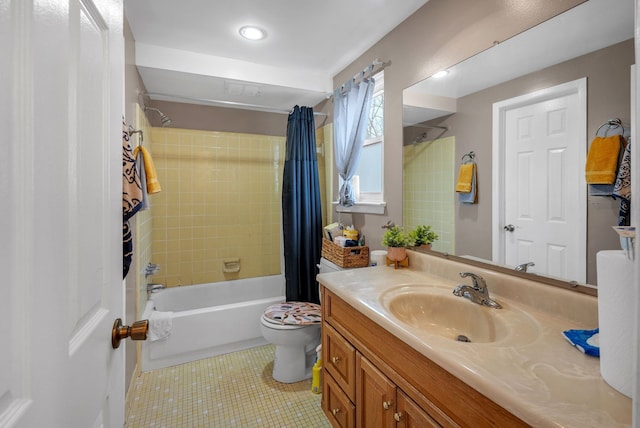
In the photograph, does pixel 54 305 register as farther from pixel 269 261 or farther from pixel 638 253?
pixel 269 261

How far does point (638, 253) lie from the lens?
385 millimetres

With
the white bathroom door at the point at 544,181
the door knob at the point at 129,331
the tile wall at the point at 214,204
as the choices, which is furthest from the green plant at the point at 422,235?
the tile wall at the point at 214,204

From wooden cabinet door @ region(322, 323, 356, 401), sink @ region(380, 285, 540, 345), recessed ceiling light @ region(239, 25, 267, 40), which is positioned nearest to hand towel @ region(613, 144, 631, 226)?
sink @ region(380, 285, 540, 345)

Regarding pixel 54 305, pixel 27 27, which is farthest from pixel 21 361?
pixel 27 27

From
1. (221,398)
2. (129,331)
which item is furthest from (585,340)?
(221,398)

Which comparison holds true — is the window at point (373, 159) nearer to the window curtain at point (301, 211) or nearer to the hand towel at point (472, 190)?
the window curtain at point (301, 211)

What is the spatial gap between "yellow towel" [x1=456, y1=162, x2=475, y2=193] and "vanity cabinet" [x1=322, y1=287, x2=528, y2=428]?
782mm

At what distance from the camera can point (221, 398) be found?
190cm

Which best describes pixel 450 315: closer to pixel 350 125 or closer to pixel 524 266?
pixel 524 266

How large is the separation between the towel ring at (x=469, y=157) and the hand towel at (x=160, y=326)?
220cm

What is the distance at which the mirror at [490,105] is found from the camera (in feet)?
3.08

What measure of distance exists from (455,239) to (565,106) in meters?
0.71

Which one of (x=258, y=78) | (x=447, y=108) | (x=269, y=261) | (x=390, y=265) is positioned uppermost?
(x=258, y=78)

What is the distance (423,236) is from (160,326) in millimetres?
1933
